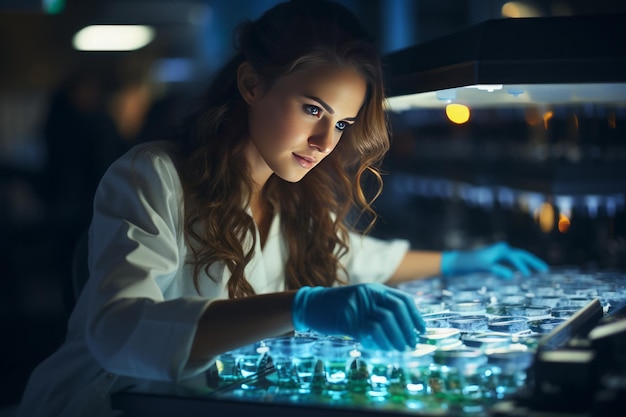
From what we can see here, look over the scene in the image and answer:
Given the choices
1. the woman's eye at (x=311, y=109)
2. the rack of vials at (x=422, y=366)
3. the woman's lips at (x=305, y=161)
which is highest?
the woman's eye at (x=311, y=109)

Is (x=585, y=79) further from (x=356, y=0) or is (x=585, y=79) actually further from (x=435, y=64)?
(x=356, y=0)

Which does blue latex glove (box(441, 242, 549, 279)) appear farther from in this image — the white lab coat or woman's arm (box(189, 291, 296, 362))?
woman's arm (box(189, 291, 296, 362))

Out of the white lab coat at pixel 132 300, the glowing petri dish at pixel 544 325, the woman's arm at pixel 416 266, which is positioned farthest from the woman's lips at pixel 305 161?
the woman's arm at pixel 416 266

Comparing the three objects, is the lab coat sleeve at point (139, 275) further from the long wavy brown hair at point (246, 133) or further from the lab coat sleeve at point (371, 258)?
the lab coat sleeve at point (371, 258)

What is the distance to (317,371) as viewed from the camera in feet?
4.58

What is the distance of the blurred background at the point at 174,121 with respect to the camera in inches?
114

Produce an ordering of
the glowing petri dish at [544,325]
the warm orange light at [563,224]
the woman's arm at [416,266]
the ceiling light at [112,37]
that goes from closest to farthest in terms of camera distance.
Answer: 1. the glowing petri dish at [544,325]
2. the woman's arm at [416,266]
3. the warm orange light at [563,224]
4. the ceiling light at [112,37]

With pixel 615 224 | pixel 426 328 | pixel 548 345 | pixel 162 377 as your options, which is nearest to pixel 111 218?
pixel 162 377

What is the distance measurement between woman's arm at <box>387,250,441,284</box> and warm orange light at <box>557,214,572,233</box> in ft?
2.87

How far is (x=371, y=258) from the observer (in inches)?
A: 95.3

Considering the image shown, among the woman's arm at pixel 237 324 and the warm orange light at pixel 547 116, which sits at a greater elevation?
the warm orange light at pixel 547 116

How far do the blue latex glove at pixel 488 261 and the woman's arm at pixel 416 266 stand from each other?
0.09ft

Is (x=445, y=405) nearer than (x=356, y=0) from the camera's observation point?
Yes

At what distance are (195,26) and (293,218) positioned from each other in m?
7.09
